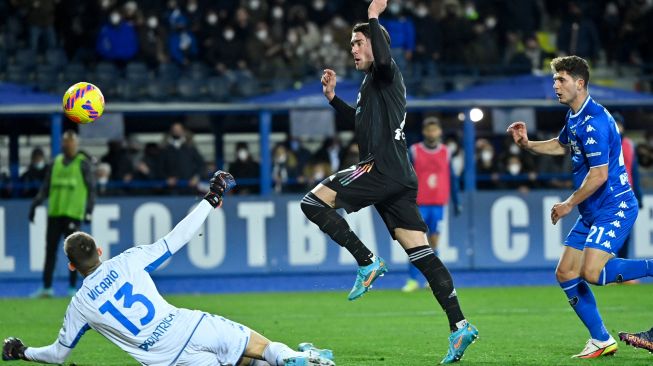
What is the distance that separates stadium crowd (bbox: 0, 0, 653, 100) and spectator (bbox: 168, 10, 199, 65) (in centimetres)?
2

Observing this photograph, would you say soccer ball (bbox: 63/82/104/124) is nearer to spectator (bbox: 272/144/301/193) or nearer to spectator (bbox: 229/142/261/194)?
spectator (bbox: 229/142/261/194)

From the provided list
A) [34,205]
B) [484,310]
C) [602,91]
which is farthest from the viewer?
[602,91]

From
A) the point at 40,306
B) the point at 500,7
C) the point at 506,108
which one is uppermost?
the point at 500,7

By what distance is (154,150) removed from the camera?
18.8 meters

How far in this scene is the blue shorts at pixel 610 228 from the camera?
8.61m

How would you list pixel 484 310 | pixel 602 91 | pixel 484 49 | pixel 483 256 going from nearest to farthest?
pixel 484 310, pixel 483 256, pixel 602 91, pixel 484 49

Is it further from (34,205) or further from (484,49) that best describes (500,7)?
(34,205)

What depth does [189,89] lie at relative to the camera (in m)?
22.5

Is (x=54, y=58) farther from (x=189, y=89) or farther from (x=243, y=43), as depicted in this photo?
(x=243, y=43)

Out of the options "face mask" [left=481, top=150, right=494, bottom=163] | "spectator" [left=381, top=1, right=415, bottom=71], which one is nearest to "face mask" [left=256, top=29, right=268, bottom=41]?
"spectator" [left=381, top=1, right=415, bottom=71]

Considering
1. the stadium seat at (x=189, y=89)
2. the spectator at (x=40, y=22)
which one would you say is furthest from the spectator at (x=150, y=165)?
the spectator at (x=40, y=22)

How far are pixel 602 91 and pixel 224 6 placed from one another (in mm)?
8068

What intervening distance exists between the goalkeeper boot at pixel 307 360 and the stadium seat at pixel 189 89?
50.3 feet

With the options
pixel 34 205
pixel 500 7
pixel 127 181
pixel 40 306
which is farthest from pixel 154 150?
pixel 500 7
